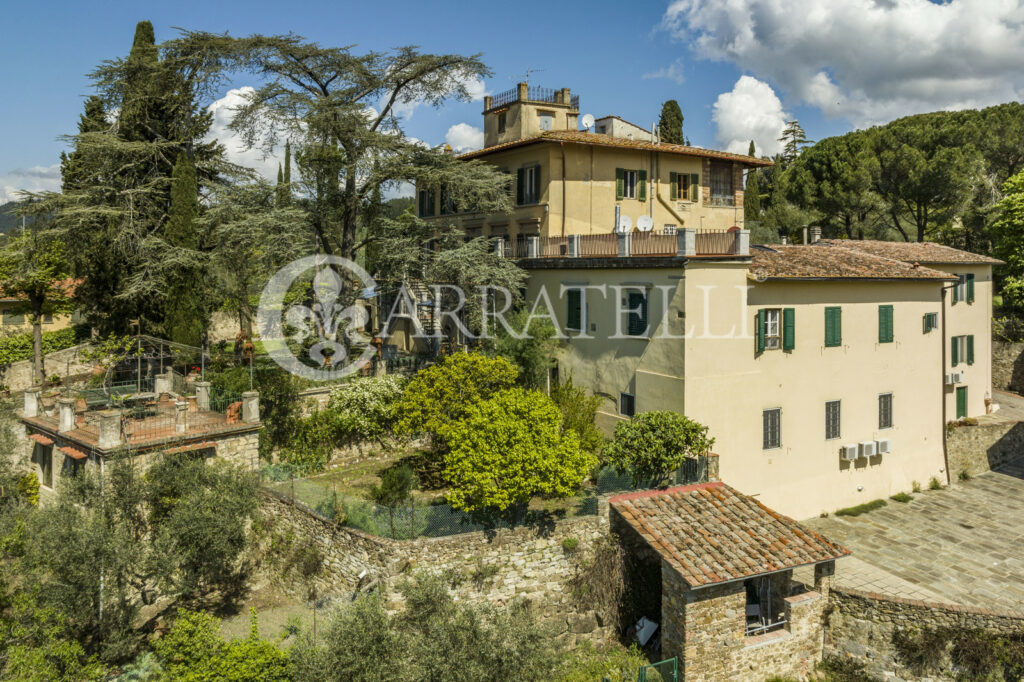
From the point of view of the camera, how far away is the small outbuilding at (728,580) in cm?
1247

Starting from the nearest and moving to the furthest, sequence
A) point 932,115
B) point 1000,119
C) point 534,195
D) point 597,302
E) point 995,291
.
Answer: point 597,302, point 534,195, point 995,291, point 1000,119, point 932,115

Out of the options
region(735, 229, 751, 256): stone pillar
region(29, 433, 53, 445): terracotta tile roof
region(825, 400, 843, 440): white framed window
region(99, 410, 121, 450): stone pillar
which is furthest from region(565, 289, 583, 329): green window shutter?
region(29, 433, 53, 445): terracotta tile roof

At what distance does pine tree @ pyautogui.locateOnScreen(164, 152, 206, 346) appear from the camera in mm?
22609

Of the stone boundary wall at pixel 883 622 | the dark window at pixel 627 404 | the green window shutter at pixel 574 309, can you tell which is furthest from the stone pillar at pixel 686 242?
the stone boundary wall at pixel 883 622

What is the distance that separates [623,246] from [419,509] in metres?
9.02

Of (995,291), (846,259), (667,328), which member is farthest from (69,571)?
(995,291)

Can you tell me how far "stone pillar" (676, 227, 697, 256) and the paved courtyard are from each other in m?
8.27

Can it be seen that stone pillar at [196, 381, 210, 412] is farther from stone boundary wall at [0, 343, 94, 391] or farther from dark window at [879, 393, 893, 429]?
dark window at [879, 393, 893, 429]

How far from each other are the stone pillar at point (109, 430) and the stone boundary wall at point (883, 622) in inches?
634

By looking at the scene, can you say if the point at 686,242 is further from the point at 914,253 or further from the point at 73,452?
the point at 73,452

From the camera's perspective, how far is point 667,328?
53.8ft

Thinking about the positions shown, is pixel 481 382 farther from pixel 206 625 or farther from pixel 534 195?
pixel 534 195

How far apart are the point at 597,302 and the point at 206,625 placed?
489 inches

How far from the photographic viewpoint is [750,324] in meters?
16.8
